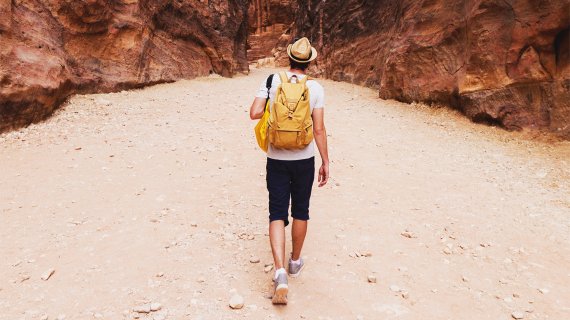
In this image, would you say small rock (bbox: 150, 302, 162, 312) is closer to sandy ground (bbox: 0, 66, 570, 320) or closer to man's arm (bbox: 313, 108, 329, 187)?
sandy ground (bbox: 0, 66, 570, 320)

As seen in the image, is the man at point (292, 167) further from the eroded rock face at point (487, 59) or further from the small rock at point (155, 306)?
the eroded rock face at point (487, 59)

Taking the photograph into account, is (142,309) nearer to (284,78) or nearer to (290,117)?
(290,117)

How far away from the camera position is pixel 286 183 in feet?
10.2

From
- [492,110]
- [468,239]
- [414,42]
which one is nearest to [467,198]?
[468,239]

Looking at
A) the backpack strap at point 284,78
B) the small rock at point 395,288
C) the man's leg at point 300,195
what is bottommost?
the small rock at point 395,288

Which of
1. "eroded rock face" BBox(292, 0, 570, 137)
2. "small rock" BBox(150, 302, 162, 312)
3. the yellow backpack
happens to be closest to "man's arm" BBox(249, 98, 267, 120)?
the yellow backpack

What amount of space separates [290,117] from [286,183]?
0.55m

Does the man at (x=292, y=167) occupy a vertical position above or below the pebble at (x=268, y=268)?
above

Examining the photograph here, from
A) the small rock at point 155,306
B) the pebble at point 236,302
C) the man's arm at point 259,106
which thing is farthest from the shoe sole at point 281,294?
the man's arm at point 259,106

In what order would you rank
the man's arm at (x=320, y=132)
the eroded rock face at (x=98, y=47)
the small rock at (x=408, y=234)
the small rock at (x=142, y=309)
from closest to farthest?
the small rock at (x=142, y=309), the man's arm at (x=320, y=132), the small rock at (x=408, y=234), the eroded rock face at (x=98, y=47)

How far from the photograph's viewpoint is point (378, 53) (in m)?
14.3

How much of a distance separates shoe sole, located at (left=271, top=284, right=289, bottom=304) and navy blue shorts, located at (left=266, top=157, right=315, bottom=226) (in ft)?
1.71

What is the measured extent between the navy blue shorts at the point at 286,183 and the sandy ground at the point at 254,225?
65 cm

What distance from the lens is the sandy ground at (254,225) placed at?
301 cm
